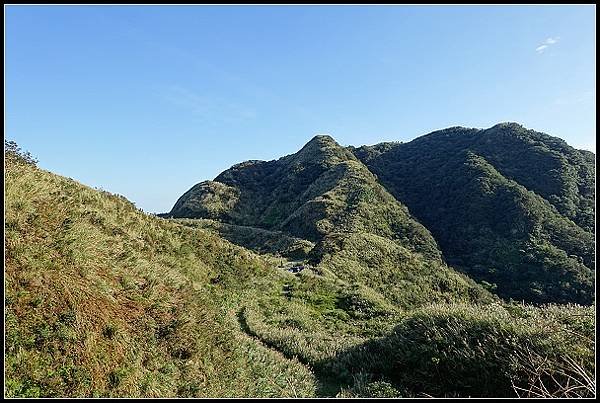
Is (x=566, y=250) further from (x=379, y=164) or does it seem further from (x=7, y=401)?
(x=7, y=401)

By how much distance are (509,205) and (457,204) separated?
11159 mm

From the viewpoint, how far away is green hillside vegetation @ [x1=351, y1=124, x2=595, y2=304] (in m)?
57.4

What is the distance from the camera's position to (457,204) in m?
82.3

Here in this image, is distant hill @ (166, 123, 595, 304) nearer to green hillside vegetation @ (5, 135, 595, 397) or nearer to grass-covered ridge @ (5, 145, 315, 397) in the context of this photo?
green hillside vegetation @ (5, 135, 595, 397)

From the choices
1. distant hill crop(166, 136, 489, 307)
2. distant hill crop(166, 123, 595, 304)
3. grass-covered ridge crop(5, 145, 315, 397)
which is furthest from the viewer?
distant hill crop(166, 123, 595, 304)

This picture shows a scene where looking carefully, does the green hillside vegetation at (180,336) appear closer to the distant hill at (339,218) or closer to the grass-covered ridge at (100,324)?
the grass-covered ridge at (100,324)

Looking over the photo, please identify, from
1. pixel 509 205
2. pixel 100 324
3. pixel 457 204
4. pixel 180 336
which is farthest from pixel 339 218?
pixel 100 324

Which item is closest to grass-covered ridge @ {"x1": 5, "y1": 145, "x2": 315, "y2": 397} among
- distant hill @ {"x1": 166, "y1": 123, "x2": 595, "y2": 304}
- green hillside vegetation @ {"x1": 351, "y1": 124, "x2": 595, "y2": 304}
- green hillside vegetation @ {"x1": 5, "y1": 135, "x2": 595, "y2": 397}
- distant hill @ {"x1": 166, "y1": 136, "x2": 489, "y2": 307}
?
green hillside vegetation @ {"x1": 5, "y1": 135, "x2": 595, "y2": 397}

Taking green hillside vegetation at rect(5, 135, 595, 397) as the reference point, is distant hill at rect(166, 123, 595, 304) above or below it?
above

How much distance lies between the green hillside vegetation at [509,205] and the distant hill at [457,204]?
228 millimetres

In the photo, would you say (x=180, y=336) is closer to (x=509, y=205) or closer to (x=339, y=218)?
(x=339, y=218)

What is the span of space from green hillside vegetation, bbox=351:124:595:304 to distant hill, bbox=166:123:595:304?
9.0 inches

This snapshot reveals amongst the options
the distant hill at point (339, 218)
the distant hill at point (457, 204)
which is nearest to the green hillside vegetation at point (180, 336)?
the distant hill at point (339, 218)

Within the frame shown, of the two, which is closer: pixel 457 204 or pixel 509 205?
pixel 509 205
